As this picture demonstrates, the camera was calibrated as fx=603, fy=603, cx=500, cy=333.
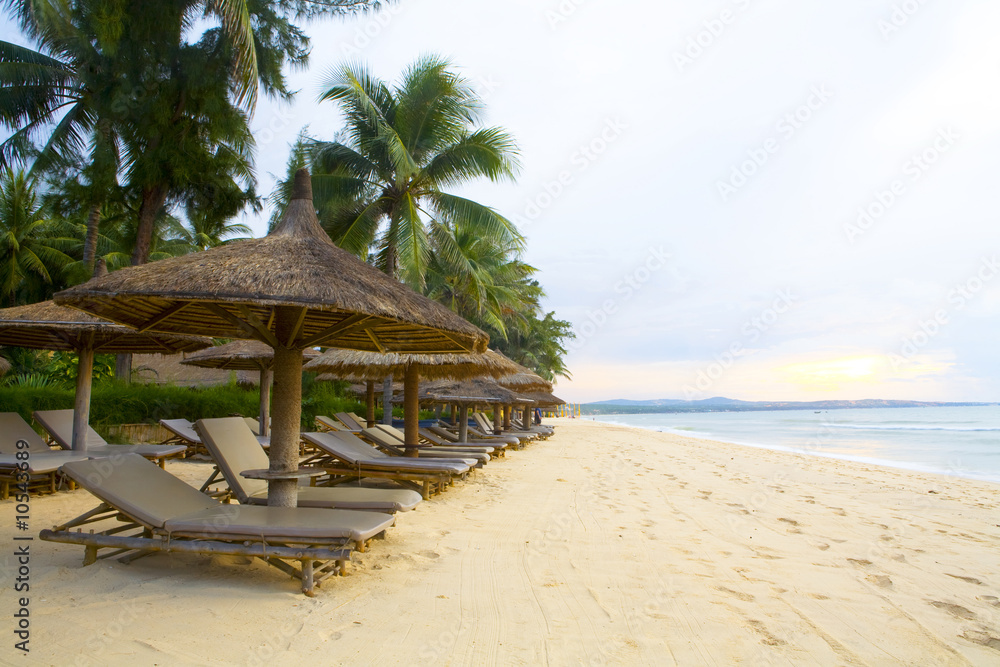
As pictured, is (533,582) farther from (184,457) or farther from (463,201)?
(463,201)

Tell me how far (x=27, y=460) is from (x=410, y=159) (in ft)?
29.4

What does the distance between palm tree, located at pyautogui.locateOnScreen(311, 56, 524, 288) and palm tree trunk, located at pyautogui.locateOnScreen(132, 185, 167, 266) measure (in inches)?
133

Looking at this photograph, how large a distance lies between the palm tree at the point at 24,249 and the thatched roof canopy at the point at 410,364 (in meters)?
15.6

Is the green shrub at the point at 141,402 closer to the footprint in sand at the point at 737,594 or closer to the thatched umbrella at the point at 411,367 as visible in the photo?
the thatched umbrella at the point at 411,367

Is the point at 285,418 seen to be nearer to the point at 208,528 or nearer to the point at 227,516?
the point at 227,516

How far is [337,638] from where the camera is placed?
2.88 m

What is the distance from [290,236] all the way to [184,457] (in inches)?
308

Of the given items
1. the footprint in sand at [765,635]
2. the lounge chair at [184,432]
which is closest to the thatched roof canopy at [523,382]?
the lounge chair at [184,432]

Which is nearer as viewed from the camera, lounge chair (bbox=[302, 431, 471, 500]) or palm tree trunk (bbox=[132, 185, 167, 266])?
lounge chair (bbox=[302, 431, 471, 500])

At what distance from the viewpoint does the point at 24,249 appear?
19.7 meters

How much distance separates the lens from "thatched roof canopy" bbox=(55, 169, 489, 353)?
3527 millimetres

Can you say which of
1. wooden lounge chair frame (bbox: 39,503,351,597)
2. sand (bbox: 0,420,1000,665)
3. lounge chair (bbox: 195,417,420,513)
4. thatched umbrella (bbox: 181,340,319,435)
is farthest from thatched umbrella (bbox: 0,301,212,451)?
wooden lounge chair frame (bbox: 39,503,351,597)

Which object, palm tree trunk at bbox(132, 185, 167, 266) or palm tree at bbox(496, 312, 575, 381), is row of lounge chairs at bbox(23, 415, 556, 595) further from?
palm tree at bbox(496, 312, 575, 381)

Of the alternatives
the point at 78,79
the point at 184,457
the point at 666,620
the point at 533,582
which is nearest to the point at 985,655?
the point at 666,620
